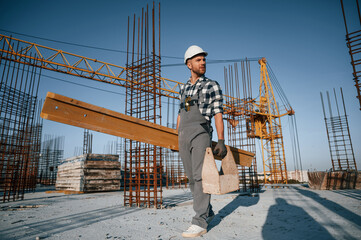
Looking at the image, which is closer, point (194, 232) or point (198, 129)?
point (194, 232)

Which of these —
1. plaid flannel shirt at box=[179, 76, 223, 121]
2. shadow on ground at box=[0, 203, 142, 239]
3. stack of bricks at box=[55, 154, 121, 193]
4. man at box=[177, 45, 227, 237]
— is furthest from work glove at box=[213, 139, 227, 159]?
stack of bricks at box=[55, 154, 121, 193]

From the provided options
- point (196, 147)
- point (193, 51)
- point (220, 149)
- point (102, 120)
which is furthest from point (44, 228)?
point (193, 51)

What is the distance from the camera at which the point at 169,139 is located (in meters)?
2.59

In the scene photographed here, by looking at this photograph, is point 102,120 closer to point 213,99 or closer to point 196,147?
point 196,147

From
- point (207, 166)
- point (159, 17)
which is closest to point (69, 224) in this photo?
point (207, 166)

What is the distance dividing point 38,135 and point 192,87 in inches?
690

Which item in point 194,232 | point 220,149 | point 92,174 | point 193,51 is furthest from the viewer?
point 92,174

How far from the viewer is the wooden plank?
175 cm

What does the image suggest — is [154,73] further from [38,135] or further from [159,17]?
[38,135]

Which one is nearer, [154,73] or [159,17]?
[154,73]

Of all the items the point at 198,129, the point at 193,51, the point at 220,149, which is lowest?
the point at 220,149

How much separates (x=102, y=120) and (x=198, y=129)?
42.4 inches

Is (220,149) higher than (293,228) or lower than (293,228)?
higher

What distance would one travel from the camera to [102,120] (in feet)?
6.63
